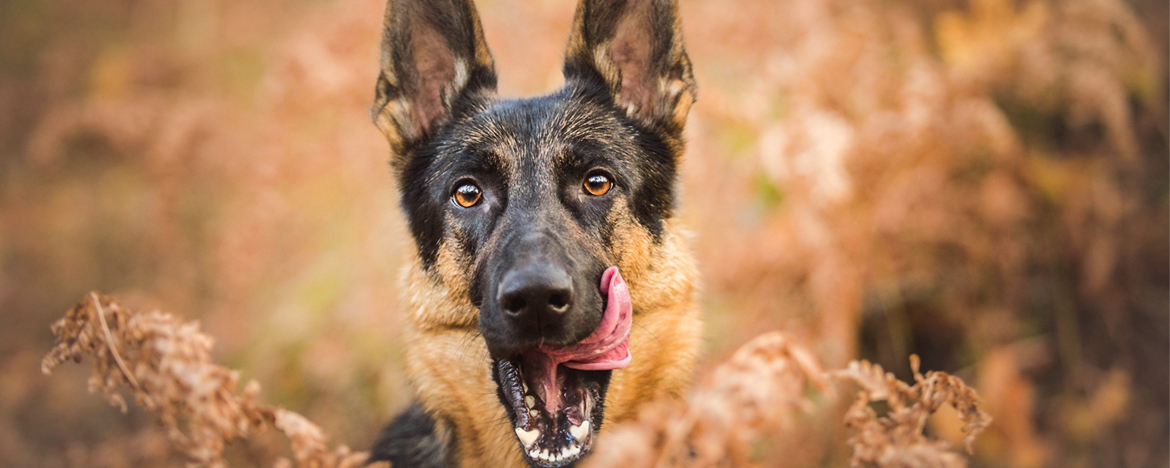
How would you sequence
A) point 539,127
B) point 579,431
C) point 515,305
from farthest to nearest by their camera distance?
point 539,127, point 579,431, point 515,305

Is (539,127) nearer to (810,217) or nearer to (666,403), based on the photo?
(666,403)

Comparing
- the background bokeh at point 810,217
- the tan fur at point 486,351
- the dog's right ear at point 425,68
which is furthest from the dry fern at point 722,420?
the background bokeh at point 810,217

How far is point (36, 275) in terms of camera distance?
21.2 feet

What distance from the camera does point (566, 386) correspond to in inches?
101

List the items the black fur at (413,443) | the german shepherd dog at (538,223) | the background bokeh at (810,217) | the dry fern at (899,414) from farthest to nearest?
the background bokeh at (810,217) < the black fur at (413,443) < the german shepherd dog at (538,223) < the dry fern at (899,414)

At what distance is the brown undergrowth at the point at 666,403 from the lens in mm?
1906

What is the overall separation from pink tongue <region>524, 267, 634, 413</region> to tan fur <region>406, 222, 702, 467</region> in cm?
30

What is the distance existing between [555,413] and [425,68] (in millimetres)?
1839

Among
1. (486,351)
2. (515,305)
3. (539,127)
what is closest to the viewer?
(515,305)

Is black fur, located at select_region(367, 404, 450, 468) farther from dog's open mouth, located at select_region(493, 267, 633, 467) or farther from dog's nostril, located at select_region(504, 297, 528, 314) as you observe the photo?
dog's nostril, located at select_region(504, 297, 528, 314)

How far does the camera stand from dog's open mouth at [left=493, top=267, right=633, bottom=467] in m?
2.43

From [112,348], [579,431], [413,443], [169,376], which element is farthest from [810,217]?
[112,348]

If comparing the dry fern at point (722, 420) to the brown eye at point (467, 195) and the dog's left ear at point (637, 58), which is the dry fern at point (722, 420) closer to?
the brown eye at point (467, 195)

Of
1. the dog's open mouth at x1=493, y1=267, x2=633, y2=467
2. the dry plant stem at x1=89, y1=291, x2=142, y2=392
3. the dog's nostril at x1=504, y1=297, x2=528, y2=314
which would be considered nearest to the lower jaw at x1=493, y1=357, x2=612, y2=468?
the dog's open mouth at x1=493, y1=267, x2=633, y2=467
